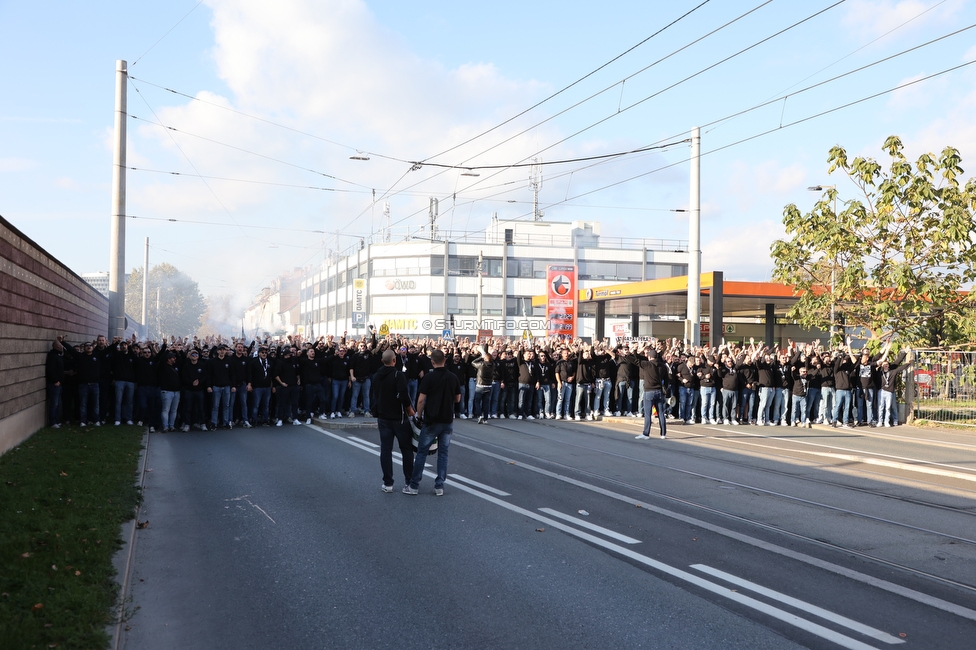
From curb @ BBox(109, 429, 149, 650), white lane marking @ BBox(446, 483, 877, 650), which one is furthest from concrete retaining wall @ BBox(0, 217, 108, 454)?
white lane marking @ BBox(446, 483, 877, 650)

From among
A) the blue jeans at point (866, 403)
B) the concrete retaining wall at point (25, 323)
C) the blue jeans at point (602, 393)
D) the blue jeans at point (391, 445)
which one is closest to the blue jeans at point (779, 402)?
the blue jeans at point (866, 403)

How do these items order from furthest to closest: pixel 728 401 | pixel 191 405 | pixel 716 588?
pixel 728 401
pixel 191 405
pixel 716 588

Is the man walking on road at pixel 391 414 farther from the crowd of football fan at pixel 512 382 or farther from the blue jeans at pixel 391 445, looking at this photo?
the crowd of football fan at pixel 512 382

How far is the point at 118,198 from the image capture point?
18922mm

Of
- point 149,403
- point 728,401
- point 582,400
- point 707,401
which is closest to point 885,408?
point 728,401

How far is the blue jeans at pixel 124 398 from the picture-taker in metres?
16.0

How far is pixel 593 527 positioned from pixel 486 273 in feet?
216

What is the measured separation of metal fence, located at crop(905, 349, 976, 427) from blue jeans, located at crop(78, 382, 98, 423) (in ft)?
63.6

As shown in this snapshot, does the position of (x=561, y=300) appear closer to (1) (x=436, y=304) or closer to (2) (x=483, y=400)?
(2) (x=483, y=400)

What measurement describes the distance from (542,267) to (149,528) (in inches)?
2634

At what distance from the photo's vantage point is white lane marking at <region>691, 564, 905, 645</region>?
485 centimetres

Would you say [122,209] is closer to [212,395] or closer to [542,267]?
[212,395]

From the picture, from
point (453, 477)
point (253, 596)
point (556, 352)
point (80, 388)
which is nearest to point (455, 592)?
point (253, 596)

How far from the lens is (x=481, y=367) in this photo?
62.3ft
